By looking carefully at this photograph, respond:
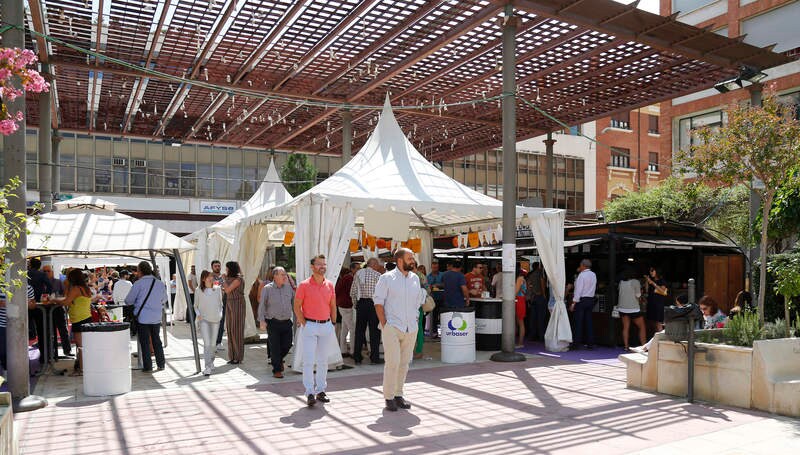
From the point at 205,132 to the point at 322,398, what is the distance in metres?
15.0

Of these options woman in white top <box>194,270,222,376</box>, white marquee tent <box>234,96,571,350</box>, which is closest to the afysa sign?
white marquee tent <box>234,96,571,350</box>

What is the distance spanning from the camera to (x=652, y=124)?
46250 mm

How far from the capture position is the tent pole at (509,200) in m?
11.3

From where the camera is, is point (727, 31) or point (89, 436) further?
point (727, 31)

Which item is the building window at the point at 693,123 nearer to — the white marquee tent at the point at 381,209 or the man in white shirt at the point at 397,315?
the white marquee tent at the point at 381,209

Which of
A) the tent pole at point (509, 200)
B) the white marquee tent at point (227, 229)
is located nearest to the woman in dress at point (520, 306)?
the tent pole at point (509, 200)

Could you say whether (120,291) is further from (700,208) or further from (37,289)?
(700,208)

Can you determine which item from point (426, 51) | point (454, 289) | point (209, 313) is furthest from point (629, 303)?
point (209, 313)

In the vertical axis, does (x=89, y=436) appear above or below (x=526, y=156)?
below

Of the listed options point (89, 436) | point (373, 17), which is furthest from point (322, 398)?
point (373, 17)

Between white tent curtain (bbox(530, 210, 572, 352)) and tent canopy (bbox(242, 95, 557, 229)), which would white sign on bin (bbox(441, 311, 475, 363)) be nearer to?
tent canopy (bbox(242, 95, 557, 229))

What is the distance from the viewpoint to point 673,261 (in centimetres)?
1722

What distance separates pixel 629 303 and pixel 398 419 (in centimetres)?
686

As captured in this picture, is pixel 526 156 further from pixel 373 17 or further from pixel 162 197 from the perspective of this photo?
pixel 373 17
